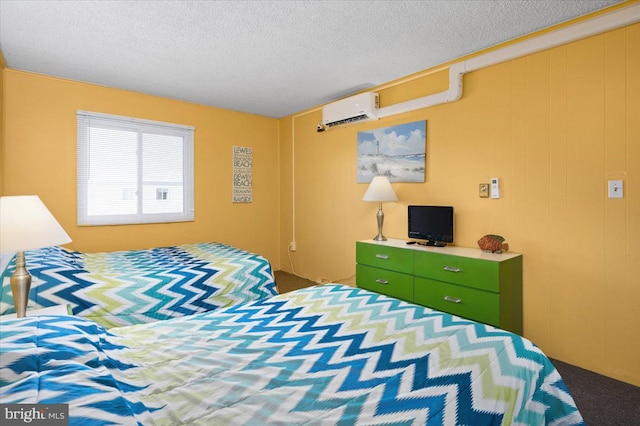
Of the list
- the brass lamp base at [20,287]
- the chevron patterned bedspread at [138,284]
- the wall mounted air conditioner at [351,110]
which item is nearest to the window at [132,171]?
the chevron patterned bedspread at [138,284]

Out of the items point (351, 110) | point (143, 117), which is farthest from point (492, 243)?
point (143, 117)

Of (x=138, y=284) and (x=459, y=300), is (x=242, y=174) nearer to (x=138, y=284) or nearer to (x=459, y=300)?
(x=138, y=284)

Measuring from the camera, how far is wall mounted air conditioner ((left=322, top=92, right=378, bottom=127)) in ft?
12.3

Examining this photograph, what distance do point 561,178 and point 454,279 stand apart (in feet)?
3.70

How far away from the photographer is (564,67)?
2498 mm

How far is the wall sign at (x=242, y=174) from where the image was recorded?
15.9 ft

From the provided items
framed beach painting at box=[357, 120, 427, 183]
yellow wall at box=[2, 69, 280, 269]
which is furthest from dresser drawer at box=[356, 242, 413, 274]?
yellow wall at box=[2, 69, 280, 269]

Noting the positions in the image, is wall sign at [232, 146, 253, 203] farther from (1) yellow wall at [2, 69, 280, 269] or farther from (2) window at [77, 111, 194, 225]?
(2) window at [77, 111, 194, 225]

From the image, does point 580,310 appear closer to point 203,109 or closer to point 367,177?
point 367,177

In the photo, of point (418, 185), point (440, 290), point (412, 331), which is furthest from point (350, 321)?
point (418, 185)

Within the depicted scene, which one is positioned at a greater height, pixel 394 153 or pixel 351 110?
pixel 351 110

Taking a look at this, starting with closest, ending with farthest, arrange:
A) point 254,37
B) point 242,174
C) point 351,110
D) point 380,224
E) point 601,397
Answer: point 601,397, point 254,37, point 380,224, point 351,110, point 242,174

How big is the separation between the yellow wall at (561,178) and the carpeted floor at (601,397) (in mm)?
99

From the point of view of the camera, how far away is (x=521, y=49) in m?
2.66
